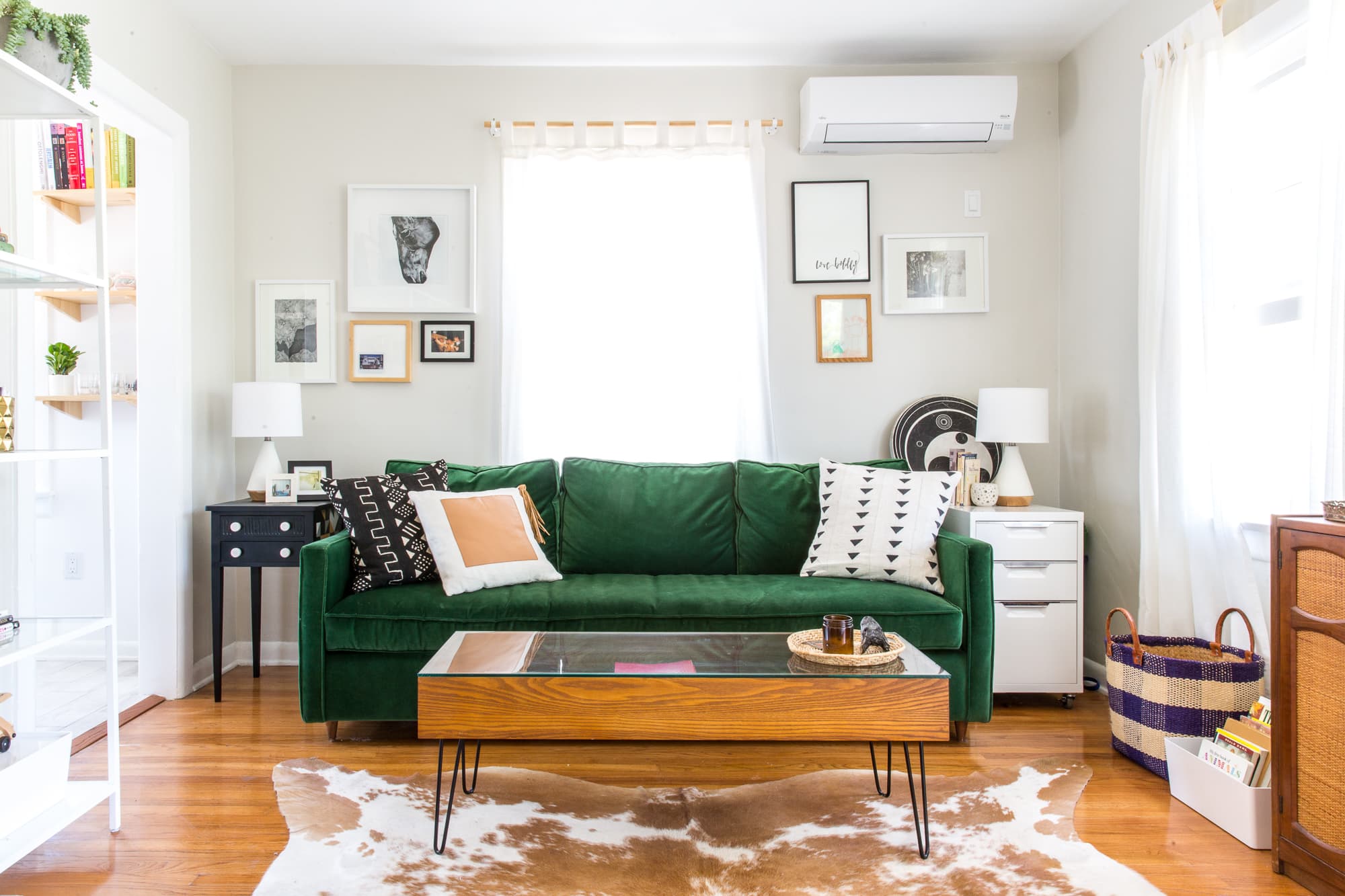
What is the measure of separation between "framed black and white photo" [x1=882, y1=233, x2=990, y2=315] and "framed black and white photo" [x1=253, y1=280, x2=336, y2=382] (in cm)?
247

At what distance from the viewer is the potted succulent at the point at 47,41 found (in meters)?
1.82

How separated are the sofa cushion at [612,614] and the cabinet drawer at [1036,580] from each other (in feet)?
1.65

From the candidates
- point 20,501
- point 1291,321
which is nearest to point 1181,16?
point 1291,321

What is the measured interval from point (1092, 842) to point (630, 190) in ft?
9.61

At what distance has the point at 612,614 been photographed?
2658 millimetres

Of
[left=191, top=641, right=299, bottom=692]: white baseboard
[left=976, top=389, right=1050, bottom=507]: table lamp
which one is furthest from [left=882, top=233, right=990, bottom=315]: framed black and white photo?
[left=191, top=641, right=299, bottom=692]: white baseboard

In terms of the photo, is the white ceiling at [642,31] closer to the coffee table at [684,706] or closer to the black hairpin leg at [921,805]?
the coffee table at [684,706]

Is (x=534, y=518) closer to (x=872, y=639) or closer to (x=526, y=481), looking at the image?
(x=526, y=481)

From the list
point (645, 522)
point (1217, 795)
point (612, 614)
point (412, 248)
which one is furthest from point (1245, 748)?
point (412, 248)

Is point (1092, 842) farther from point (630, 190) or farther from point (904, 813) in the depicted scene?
point (630, 190)

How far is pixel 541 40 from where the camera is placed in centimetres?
346

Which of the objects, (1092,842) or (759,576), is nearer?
(1092,842)

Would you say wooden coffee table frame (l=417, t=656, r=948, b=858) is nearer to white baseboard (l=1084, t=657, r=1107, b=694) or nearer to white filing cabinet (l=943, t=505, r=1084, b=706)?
white filing cabinet (l=943, t=505, r=1084, b=706)

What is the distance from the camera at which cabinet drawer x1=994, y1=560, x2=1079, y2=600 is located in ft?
10.0
